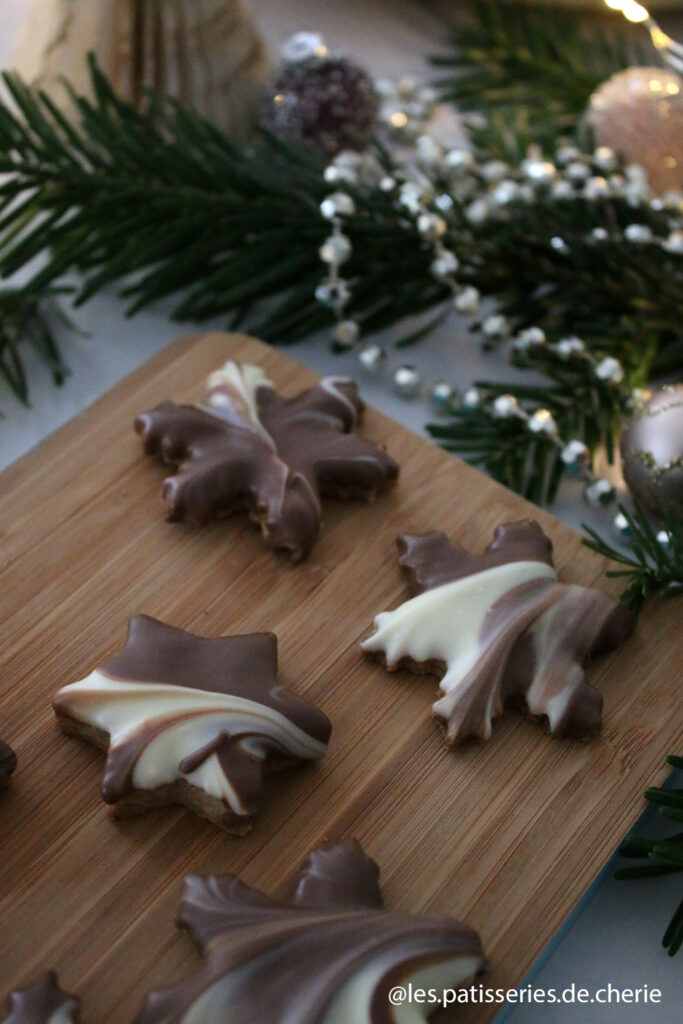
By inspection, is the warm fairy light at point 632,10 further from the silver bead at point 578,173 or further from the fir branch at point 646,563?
the fir branch at point 646,563

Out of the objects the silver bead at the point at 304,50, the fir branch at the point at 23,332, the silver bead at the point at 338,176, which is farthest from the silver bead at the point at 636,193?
the fir branch at the point at 23,332

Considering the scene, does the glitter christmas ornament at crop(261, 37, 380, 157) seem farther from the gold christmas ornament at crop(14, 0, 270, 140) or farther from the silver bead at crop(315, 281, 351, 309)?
the silver bead at crop(315, 281, 351, 309)

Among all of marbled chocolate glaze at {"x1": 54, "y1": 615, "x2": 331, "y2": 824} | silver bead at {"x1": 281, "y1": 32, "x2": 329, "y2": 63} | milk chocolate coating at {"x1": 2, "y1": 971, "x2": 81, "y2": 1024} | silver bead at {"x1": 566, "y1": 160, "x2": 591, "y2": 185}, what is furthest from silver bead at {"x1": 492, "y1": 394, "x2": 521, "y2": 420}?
milk chocolate coating at {"x1": 2, "y1": 971, "x2": 81, "y2": 1024}

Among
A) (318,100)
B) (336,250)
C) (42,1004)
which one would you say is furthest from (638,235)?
(42,1004)

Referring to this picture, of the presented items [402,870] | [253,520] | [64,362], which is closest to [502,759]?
[402,870]

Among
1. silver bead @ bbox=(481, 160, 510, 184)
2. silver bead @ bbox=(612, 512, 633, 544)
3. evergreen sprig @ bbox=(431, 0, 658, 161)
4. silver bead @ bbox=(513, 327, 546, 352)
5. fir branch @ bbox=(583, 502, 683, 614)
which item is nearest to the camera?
fir branch @ bbox=(583, 502, 683, 614)
